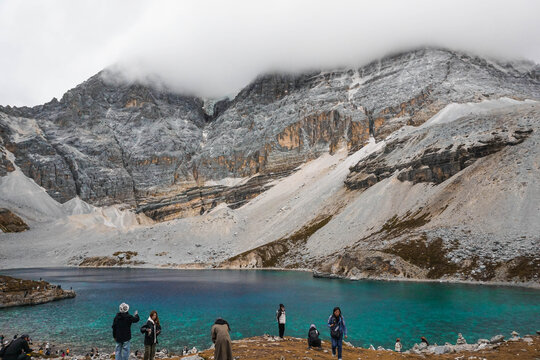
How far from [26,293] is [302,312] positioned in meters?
48.5

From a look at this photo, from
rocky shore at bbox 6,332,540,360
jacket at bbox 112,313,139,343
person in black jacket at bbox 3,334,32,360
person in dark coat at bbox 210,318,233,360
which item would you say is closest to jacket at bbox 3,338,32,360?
person in black jacket at bbox 3,334,32,360

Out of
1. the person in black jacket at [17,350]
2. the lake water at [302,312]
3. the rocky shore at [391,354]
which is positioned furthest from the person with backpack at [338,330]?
the lake water at [302,312]

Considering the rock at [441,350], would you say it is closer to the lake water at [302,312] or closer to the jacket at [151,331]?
the lake water at [302,312]

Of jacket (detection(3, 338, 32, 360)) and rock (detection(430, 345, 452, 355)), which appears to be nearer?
jacket (detection(3, 338, 32, 360))

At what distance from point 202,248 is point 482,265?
383 feet

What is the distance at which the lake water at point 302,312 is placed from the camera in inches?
1465

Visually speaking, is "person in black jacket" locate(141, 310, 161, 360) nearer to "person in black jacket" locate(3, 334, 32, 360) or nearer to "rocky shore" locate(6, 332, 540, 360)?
"rocky shore" locate(6, 332, 540, 360)

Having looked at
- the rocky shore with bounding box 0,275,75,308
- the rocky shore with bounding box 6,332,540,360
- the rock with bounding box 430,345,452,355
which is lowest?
the rocky shore with bounding box 0,275,75,308

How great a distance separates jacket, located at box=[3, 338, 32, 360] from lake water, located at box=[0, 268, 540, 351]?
2181 cm

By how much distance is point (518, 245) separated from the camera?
72062 millimetres

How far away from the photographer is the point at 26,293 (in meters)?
63.6

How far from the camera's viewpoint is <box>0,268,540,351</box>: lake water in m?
37.2

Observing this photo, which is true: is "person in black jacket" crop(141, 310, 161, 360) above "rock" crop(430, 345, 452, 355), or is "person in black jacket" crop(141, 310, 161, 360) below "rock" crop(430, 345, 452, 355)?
above

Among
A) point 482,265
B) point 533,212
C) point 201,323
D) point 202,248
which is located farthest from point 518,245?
point 202,248
